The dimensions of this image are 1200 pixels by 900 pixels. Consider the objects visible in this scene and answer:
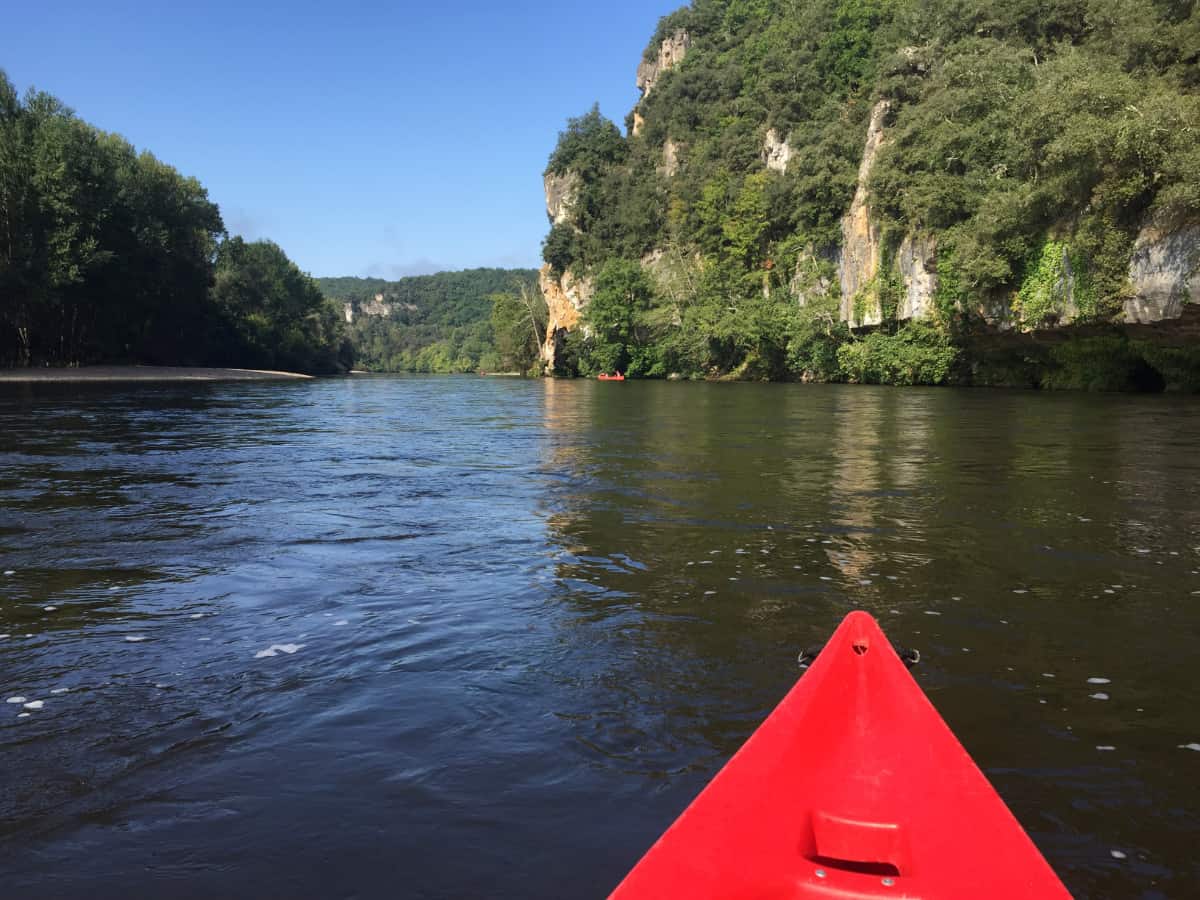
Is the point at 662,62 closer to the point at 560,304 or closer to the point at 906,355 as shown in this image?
the point at 560,304

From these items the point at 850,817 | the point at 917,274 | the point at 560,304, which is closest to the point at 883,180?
the point at 917,274

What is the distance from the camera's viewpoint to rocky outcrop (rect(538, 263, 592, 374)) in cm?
8975

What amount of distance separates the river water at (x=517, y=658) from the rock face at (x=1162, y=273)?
18401 millimetres

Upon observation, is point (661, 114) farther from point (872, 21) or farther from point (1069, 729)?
point (1069, 729)

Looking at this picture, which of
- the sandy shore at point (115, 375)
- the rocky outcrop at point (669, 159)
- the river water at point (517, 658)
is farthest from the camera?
the rocky outcrop at point (669, 159)

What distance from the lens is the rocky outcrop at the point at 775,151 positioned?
66812 millimetres

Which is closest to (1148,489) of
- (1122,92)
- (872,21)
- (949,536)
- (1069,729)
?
(949,536)

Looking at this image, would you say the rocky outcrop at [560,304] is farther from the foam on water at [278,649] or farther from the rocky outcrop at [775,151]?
the foam on water at [278,649]

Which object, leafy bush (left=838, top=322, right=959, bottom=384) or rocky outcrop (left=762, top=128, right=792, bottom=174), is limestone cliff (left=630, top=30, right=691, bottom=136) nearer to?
rocky outcrop (left=762, top=128, right=792, bottom=174)

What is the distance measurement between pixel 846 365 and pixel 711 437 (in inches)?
1406

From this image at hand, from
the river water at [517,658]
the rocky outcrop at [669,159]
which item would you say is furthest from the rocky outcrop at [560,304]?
the river water at [517,658]

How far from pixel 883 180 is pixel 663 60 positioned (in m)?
72.1

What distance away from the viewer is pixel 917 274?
4278 centimetres

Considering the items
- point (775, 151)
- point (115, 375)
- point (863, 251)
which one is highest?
point (775, 151)
